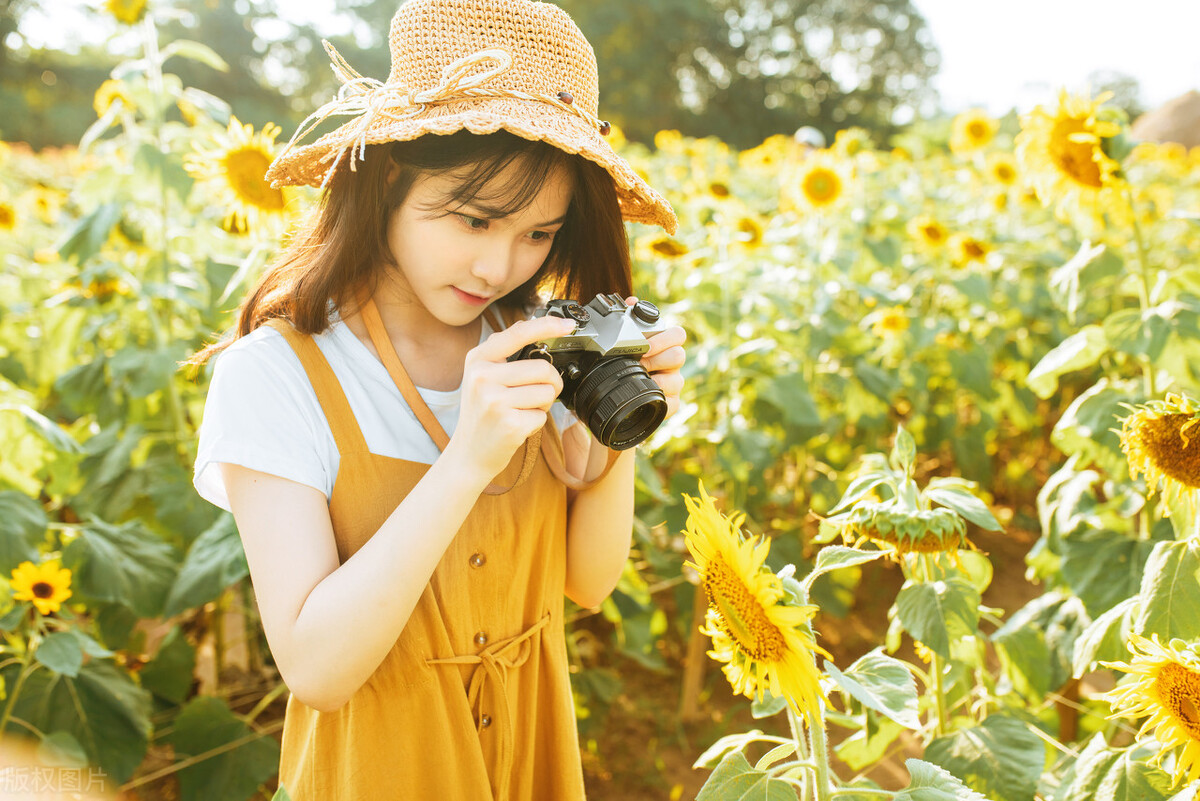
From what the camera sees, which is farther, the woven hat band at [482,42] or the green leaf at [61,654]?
the green leaf at [61,654]

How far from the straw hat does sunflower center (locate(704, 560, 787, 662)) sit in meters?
0.51

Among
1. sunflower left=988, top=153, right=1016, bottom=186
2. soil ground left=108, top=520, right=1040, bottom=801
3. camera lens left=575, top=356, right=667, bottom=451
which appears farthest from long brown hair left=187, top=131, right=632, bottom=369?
sunflower left=988, top=153, right=1016, bottom=186

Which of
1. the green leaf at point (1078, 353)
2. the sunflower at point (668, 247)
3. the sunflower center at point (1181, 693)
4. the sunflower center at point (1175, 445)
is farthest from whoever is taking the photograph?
the sunflower at point (668, 247)

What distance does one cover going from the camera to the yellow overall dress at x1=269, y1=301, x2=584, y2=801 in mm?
1025

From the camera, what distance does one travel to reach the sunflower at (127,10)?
85.9 inches

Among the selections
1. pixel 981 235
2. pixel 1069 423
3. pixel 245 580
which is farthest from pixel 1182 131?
pixel 245 580

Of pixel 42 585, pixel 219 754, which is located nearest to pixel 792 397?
pixel 219 754

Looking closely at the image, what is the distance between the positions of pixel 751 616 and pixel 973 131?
4081 mm

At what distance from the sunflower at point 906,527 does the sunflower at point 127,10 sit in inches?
89.5

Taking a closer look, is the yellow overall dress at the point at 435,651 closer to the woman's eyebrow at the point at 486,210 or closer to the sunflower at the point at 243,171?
the woman's eyebrow at the point at 486,210

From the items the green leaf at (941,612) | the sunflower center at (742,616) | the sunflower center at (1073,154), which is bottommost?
the green leaf at (941,612)

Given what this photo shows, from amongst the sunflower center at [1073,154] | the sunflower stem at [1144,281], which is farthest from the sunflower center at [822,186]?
the sunflower stem at [1144,281]

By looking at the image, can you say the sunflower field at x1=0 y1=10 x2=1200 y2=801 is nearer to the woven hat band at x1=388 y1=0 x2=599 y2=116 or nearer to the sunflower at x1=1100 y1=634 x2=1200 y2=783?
the sunflower at x1=1100 y1=634 x2=1200 y2=783

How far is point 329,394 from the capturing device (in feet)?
3.36
